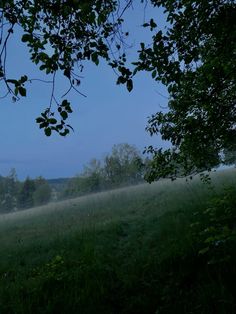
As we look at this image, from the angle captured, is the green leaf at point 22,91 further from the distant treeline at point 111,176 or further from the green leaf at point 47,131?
the distant treeline at point 111,176

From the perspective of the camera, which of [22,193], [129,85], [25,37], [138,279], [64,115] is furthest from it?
[22,193]

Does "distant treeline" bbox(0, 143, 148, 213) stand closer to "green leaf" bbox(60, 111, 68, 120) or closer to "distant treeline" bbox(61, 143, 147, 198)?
"distant treeline" bbox(61, 143, 147, 198)

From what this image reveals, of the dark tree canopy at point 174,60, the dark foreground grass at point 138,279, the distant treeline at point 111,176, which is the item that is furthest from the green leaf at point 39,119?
the distant treeline at point 111,176

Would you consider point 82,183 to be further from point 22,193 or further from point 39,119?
point 39,119

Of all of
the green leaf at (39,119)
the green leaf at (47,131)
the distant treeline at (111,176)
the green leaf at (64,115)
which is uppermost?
the distant treeline at (111,176)

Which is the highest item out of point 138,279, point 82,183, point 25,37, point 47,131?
point 82,183

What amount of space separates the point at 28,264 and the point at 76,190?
82.6 metres

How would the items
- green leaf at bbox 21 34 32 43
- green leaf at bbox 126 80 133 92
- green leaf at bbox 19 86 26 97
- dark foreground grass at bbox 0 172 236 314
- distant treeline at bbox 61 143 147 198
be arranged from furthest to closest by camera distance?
distant treeline at bbox 61 143 147 198, dark foreground grass at bbox 0 172 236 314, green leaf at bbox 126 80 133 92, green leaf at bbox 21 34 32 43, green leaf at bbox 19 86 26 97

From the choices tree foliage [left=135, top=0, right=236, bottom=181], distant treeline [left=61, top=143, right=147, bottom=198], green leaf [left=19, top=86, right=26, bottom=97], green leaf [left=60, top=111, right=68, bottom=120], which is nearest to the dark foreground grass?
tree foliage [left=135, top=0, right=236, bottom=181]

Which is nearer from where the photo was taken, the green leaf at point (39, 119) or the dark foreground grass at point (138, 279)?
the green leaf at point (39, 119)

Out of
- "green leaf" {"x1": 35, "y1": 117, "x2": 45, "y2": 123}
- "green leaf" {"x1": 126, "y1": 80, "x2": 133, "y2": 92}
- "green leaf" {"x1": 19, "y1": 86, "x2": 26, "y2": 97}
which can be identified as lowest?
"green leaf" {"x1": 35, "y1": 117, "x2": 45, "y2": 123}

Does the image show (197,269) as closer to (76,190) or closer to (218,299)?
(218,299)

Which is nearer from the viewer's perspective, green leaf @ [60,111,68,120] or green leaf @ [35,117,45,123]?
green leaf @ [35,117,45,123]

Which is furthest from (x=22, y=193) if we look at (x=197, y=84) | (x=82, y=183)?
(x=197, y=84)
